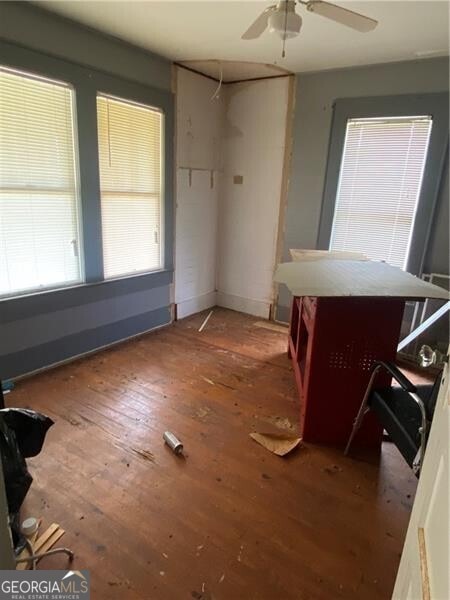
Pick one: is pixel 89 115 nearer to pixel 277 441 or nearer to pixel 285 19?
pixel 285 19

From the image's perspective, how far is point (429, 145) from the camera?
9.94ft

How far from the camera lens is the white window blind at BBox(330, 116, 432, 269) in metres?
3.13

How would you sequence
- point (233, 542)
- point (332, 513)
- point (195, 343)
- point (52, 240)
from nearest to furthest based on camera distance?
1. point (233, 542)
2. point (332, 513)
3. point (52, 240)
4. point (195, 343)

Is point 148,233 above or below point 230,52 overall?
below

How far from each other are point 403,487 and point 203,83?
3858 mm

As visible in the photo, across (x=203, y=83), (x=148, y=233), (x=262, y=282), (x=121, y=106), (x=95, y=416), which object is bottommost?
(x=95, y=416)

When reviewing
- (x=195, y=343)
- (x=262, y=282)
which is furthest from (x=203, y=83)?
(x=195, y=343)

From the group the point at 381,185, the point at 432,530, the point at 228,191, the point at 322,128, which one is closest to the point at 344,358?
the point at 432,530

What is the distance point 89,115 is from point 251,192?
6.27 feet

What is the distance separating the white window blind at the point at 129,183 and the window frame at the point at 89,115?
0.07 m

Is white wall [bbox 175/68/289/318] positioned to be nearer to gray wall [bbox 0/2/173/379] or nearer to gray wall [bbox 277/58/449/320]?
gray wall [bbox 277/58/449/320]

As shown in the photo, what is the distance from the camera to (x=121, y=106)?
3.01 meters

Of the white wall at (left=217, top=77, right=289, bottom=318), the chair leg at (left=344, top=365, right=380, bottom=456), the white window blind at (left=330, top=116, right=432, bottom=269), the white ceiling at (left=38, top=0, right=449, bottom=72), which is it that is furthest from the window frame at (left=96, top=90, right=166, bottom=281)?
the chair leg at (left=344, top=365, right=380, bottom=456)

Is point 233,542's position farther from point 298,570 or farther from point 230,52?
point 230,52
